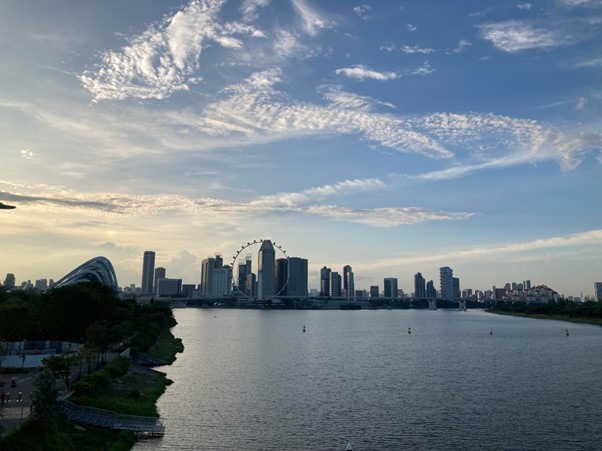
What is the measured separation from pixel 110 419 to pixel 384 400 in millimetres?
31372

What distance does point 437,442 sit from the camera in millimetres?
41781

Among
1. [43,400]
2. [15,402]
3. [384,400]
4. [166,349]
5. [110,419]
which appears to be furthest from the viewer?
[166,349]

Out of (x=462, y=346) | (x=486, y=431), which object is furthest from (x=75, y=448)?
(x=462, y=346)

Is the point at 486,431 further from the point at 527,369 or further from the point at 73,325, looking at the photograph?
the point at 73,325

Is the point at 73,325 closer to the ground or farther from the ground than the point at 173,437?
farther from the ground

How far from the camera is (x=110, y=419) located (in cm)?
4109

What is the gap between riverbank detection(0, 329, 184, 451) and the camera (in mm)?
31109

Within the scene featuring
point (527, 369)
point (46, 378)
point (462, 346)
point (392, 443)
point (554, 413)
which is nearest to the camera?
point (46, 378)

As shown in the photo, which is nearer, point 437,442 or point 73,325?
point 437,442

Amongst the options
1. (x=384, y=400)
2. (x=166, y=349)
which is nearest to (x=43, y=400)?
(x=384, y=400)

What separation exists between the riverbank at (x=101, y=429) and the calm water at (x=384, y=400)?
7.37 ft

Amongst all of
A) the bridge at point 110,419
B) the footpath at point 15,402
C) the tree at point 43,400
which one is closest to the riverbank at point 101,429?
the tree at point 43,400

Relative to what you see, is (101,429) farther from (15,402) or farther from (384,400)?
(384,400)

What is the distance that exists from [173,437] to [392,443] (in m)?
19.7
